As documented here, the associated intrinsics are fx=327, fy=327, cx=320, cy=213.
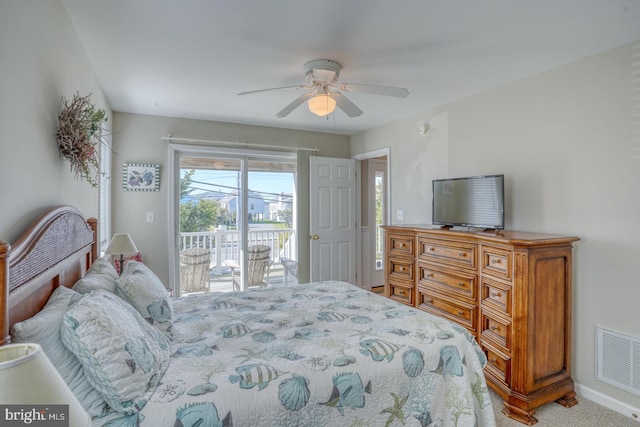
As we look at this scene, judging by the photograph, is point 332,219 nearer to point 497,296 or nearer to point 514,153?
point 514,153

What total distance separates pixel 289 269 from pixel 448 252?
2513 mm

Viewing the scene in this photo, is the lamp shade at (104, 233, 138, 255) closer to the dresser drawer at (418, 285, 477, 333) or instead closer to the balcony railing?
the balcony railing

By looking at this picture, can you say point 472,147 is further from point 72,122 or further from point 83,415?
point 83,415

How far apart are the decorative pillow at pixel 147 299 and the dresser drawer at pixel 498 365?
2.27m

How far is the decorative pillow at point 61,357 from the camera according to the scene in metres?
1.08

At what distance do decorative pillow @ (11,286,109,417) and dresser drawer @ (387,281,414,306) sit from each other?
2.85 m

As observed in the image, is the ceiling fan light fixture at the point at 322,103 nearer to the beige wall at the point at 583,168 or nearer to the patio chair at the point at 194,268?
the beige wall at the point at 583,168

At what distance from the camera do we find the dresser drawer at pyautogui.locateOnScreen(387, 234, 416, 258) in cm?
341

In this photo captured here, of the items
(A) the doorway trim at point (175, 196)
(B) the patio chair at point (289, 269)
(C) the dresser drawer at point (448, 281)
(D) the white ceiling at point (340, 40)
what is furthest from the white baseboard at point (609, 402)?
(A) the doorway trim at point (175, 196)

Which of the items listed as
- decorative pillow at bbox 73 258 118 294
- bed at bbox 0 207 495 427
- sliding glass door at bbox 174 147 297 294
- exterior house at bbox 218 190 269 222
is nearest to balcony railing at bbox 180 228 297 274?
sliding glass door at bbox 174 147 297 294

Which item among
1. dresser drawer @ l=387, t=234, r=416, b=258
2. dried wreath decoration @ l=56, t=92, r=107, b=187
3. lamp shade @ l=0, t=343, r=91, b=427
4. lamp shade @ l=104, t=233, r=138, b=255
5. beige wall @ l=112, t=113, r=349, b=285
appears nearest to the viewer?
lamp shade @ l=0, t=343, r=91, b=427

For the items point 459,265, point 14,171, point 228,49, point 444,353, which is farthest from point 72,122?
point 459,265

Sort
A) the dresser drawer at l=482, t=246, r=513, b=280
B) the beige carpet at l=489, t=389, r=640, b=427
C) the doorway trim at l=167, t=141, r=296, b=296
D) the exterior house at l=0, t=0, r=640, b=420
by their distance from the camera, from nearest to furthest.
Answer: the exterior house at l=0, t=0, r=640, b=420 → the beige carpet at l=489, t=389, r=640, b=427 → the dresser drawer at l=482, t=246, r=513, b=280 → the doorway trim at l=167, t=141, r=296, b=296

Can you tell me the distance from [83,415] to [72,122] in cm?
165
